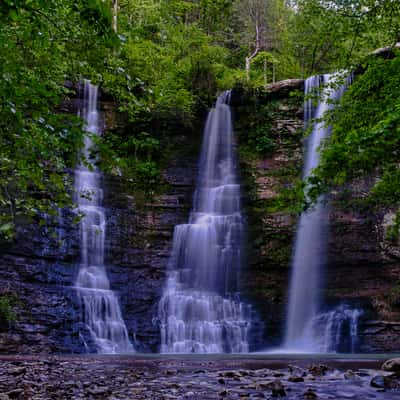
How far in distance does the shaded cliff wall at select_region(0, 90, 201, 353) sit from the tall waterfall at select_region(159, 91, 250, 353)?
525 mm

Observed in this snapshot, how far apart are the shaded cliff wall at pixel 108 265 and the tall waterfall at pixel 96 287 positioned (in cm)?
26

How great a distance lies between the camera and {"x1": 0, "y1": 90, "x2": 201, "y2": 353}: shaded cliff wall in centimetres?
1409

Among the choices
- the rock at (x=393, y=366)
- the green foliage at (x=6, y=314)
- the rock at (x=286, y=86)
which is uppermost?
the rock at (x=286, y=86)

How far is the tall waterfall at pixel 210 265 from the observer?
1495cm

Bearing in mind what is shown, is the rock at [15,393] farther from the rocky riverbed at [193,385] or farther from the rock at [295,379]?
the rock at [295,379]

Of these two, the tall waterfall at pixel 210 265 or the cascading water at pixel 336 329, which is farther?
the tall waterfall at pixel 210 265

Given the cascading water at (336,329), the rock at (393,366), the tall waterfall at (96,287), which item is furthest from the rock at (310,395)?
the cascading water at (336,329)

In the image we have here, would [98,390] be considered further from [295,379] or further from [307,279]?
[307,279]

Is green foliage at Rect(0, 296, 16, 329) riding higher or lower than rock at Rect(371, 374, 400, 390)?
lower

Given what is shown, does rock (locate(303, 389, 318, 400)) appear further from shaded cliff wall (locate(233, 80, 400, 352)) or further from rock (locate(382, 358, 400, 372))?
shaded cliff wall (locate(233, 80, 400, 352))

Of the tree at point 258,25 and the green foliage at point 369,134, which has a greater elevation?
the tree at point 258,25

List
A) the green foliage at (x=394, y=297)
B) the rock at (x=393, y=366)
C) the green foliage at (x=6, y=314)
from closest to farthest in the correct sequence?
A: 1. the rock at (x=393, y=366)
2. the green foliage at (x=6, y=314)
3. the green foliage at (x=394, y=297)

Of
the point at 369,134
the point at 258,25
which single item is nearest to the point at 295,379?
the point at 369,134

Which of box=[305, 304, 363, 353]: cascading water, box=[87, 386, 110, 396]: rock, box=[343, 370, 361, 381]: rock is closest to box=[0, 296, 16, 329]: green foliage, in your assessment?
box=[305, 304, 363, 353]: cascading water
